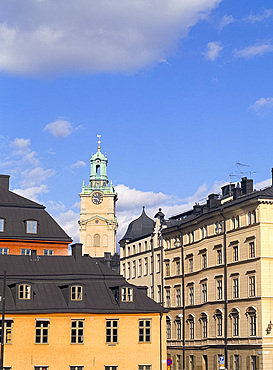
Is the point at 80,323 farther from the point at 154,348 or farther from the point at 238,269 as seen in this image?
the point at 238,269

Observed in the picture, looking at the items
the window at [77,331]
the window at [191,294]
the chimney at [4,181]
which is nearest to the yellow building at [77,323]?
the window at [77,331]

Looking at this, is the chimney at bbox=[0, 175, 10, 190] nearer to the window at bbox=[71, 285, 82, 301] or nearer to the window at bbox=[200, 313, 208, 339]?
the window at bbox=[71, 285, 82, 301]

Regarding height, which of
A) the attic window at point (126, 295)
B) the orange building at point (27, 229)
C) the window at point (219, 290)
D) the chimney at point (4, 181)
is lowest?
the attic window at point (126, 295)

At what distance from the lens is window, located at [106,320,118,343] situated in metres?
68.8

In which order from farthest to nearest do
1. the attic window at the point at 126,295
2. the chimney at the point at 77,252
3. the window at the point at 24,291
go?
the chimney at the point at 77,252 → the attic window at the point at 126,295 → the window at the point at 24,291

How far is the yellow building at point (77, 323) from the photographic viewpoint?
66.4 m

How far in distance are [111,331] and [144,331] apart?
319 centimetres

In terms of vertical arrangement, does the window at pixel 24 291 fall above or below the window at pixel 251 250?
below

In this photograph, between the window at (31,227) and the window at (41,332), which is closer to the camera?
the window at (41,332)

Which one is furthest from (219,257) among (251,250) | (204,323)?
(204,323)

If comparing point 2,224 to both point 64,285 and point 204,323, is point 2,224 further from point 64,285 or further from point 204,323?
point 204,323

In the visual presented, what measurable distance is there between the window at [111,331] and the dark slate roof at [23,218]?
2160 cm

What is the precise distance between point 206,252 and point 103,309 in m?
21.1

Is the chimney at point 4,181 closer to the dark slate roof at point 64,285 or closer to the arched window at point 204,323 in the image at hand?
the dark slate roof at point 64,285
